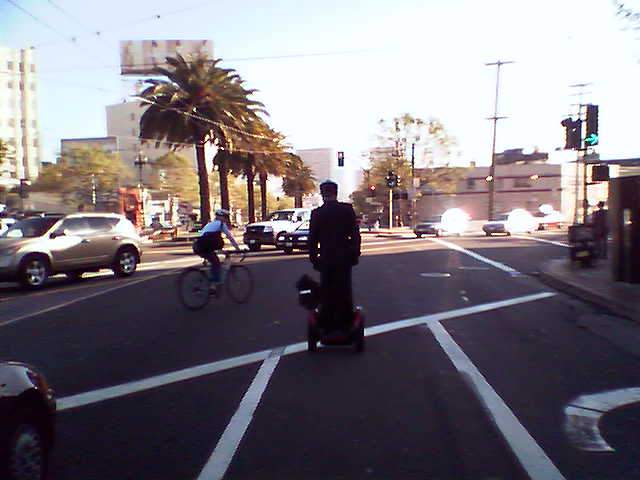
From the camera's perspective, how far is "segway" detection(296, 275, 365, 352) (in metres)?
6.88

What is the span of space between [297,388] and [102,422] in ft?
5.88

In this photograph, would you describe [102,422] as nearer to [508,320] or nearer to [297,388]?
[297,388]

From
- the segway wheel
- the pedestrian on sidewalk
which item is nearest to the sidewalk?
the pedestrian on sidewalk

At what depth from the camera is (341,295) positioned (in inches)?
268

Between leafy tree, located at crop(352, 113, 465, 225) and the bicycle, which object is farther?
leafy tree, located at crop(352, 113, 465, 225)

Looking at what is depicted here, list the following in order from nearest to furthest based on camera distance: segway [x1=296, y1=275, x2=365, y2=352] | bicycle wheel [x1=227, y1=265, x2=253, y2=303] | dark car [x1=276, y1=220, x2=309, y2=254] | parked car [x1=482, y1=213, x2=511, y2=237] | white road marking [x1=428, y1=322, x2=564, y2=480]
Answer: white road marking [x1=428, y1=322, x2=564, y2=480]
segway [x1=296, y1=275, x2=365, y2=352]
bicycle wheel [x1=227, y1=265, x2=253, y2=303]
dark car [x1=276, y1=220, x2=309, y2=254]
parked car [x1=482, y1=213, x2=511, y2=237]

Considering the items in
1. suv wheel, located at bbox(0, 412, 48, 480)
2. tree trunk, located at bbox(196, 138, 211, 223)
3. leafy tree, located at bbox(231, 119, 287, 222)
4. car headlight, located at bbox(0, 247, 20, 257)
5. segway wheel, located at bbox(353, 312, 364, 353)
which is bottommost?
segway wheel, located at bbox(353, 312, 364, 353)

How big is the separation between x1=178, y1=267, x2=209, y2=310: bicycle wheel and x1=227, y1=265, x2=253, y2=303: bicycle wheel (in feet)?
1.97

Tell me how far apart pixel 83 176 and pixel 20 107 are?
59.7 metres

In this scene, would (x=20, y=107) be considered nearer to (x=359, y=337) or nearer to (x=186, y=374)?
(x=186, y=374)

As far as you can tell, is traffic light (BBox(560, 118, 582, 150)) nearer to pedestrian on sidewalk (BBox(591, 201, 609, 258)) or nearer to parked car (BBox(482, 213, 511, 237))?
pedestrian on sidewalk (BBox(591, 201, 609, 258))

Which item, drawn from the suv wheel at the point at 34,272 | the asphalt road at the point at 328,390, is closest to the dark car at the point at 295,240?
the suv wheel at the point at 34,272

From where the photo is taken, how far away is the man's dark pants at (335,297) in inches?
266

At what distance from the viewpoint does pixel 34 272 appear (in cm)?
1376
